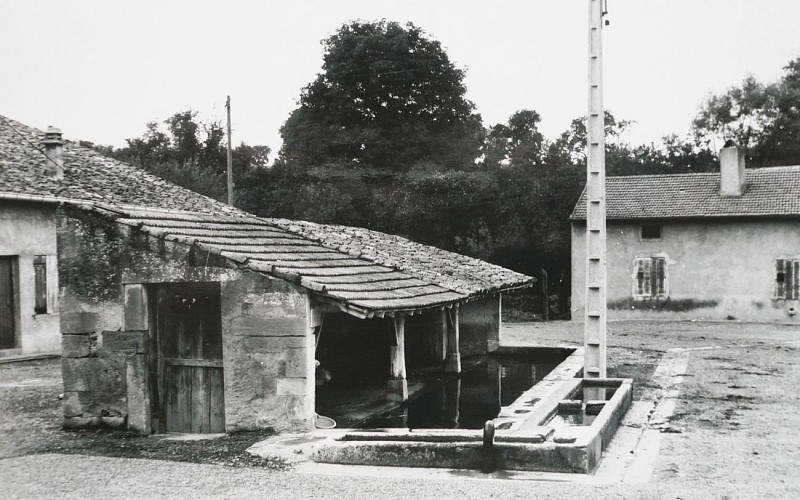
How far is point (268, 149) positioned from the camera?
51.2 meters

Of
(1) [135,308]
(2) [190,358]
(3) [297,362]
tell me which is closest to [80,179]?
(1) [135,308]

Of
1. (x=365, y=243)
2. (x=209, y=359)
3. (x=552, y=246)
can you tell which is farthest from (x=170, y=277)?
(x=552, y=246)

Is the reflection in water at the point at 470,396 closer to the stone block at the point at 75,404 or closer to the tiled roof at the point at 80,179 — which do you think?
the stone block at the point at 75,404

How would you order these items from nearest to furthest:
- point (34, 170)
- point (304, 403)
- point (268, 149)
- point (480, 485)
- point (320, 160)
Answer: point (480, 485) → point (304, 403) → point (34, 170) → point (320, 160) → point (268, 149)

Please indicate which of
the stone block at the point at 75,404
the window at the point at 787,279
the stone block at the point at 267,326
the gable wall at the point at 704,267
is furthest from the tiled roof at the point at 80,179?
the window at the point at 787,279

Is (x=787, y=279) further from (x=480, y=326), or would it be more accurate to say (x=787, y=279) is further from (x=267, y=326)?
(x=267, y=326)

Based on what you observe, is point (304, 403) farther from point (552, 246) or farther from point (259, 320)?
point (552, 246)

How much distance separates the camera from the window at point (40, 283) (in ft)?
57.7

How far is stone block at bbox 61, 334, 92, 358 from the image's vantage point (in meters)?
10.1

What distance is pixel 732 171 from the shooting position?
1040 inches

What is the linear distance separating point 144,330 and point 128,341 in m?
0.25

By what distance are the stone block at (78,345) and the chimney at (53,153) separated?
993 cm

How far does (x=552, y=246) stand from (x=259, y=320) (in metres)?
22.1

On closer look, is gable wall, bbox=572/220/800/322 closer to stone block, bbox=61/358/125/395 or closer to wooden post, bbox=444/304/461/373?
wooden post, bbox=444/304/461/373
